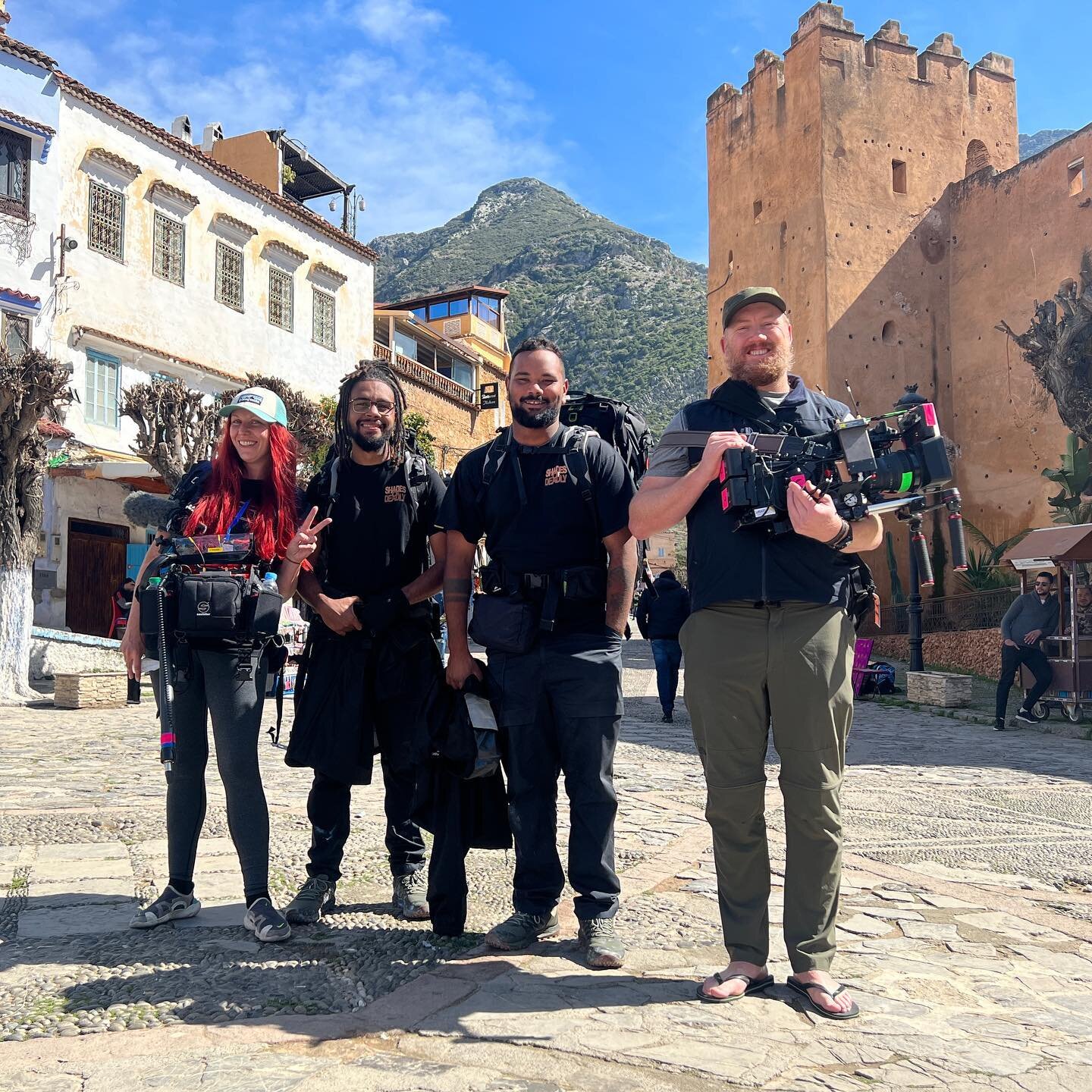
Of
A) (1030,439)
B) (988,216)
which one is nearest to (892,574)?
(1030,439)

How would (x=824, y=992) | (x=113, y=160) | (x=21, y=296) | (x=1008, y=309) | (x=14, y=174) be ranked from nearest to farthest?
(x=824, y=992), (x=21, y=296), (x=14, y=174), (x=113, y=160), (x=1008, y=309)

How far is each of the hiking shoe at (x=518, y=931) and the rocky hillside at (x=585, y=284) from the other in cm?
6624

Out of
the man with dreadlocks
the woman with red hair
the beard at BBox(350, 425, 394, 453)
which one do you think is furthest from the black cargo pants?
the beard at BBox(350, 425, 394, 453)

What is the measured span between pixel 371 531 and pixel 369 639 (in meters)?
0.42

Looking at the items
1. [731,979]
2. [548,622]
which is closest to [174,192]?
[548,622]

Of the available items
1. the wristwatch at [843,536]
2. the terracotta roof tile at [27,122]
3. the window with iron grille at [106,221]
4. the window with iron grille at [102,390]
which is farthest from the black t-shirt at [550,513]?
the window with iron grille at [106,221]

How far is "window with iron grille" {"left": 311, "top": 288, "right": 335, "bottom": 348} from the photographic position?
26.8 meters

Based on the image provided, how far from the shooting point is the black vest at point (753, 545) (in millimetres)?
3156

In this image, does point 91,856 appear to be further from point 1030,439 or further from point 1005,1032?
point 1030,439

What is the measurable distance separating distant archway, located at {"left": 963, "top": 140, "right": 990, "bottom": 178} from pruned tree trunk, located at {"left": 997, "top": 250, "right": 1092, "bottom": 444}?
39.5ft

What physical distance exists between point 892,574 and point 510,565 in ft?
76.9

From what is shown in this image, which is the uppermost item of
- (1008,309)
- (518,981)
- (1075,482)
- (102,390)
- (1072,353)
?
(1008,309)

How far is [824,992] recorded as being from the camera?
9.71ft

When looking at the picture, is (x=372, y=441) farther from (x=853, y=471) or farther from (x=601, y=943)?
(x=601, y=943)
